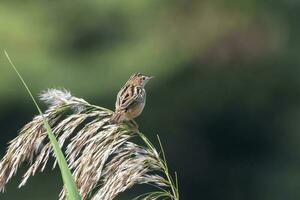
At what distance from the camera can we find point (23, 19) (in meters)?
15.9

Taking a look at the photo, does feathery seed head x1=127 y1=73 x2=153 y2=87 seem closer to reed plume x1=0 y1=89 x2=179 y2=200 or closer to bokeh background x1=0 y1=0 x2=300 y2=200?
reed plume x1=0 y1=89 x2=179 y2=200

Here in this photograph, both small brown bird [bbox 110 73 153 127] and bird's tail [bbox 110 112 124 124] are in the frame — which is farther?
small brown bird [bbox 110 73 153 127]

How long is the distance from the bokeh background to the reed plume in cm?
1164

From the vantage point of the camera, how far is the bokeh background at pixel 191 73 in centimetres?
1565

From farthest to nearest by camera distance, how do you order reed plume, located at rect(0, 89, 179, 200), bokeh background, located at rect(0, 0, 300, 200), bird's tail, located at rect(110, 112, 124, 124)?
bokeh background, located at rect(0, 0, 300, 200) → bird's tail, located at rect(110, 112, 124, 124) → reed plume, located at rect(0, 89, 179, 200)

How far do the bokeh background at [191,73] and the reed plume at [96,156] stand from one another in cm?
1164

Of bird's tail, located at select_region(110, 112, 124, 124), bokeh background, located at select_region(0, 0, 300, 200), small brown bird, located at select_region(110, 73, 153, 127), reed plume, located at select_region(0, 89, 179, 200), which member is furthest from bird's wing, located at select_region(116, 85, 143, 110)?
bokeh background, located at select_region(0, 0, 300, 200)

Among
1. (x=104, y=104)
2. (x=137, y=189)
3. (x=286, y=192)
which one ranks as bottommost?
(x=286, y=192)

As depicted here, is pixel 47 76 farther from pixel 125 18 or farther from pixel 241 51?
pixel 241 51

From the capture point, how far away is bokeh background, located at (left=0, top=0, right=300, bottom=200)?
15648 millimetres

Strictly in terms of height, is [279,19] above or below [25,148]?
below

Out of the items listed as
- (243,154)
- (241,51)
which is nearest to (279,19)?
(241,51)

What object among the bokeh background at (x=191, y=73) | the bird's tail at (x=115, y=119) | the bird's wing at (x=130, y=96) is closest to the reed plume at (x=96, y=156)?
the bird's tail at (x=115, y=119)

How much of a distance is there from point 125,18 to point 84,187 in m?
13.8
